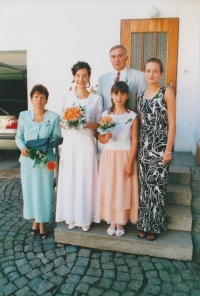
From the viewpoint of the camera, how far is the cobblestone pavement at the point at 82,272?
102 inches

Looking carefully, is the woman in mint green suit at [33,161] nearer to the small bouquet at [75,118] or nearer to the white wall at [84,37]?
the small bouquet at [75,118]

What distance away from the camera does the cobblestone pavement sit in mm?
2582

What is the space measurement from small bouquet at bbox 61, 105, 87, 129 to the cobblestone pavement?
4.76 feet

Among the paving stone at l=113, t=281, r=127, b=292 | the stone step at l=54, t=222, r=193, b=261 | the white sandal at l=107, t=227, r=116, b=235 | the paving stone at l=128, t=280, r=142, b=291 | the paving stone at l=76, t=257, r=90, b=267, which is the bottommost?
the paving stone at l=113, t=281, r=127, b=292

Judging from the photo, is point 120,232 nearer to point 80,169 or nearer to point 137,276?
point 137,276

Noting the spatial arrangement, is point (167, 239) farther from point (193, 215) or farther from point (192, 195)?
point (192, 195)

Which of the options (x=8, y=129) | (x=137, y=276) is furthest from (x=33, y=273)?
(x=8, y=129)

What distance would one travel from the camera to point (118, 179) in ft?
10.0

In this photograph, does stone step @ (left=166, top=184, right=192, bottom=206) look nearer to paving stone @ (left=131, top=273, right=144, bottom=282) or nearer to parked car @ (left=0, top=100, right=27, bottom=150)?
paving stone @ (left=131, top=273, right=144, bottom=282)

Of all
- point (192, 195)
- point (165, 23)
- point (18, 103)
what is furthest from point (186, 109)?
point (18, 103)

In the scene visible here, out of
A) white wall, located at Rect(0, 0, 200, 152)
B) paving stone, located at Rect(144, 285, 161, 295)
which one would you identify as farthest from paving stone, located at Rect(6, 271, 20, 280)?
white wall, located at Rect(0, 0, 200, 152)

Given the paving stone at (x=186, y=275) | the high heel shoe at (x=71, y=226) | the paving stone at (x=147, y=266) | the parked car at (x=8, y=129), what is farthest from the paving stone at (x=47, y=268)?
the parked car at (x=8, y=129)

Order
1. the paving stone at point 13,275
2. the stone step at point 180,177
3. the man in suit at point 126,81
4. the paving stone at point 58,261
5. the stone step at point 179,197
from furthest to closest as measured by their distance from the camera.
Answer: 1. the stone step at point 180,177
2. the stone step at point 179,197
3. the man in suit at point 126,81
4. the paving stone at point 58,261
5. the paving stone at point 13,275

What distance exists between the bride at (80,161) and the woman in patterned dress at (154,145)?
0.53 m
